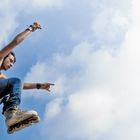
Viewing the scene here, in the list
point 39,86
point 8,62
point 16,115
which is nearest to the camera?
point 16,115

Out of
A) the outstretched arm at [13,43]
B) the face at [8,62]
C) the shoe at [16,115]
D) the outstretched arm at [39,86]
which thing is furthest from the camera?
the outstretched arm at [39,86]

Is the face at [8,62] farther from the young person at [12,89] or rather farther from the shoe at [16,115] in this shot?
the shoe at [16,115]

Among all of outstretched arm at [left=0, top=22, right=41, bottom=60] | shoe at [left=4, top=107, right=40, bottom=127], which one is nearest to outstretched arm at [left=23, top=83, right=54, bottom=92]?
shoe at [left=4, top=107, right=40, bottom=127]

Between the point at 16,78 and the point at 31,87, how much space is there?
1264 millimetres

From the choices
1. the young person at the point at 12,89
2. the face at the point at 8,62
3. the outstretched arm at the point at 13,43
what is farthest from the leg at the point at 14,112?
the outstretched arm at the point at 13,43

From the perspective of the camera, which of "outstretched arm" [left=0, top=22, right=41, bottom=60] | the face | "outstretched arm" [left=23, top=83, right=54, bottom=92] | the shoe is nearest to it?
"outstretched arm" [left=0, top=22, right=41, bottom=60]

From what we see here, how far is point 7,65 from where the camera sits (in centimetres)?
1356

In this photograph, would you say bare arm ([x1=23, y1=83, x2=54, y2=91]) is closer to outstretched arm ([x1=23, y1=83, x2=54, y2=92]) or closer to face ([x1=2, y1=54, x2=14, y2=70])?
outstretched arm ([x1=23, y1=83, x2=54, y2=92])

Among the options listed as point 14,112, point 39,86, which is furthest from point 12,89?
point 39,86

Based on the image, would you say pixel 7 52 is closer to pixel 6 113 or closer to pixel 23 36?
pixel 23 36

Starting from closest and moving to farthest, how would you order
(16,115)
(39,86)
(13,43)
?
(13,43)
(16,115)
(39,86)

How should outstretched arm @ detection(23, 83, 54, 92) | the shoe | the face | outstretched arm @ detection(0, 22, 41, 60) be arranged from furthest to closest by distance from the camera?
outstretched arm @ detection(23, 83, 54, 92) < the face < the shoe < outstretched arm @ detection(0, 22, 41, 60)

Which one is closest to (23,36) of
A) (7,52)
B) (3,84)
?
(7,52)

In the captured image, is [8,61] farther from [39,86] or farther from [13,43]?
[39,86]
